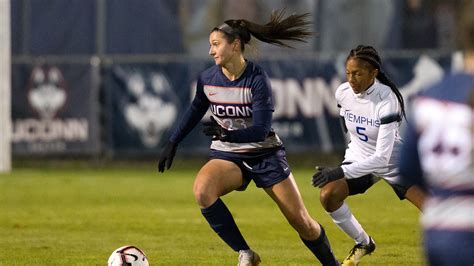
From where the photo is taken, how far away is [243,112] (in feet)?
28.5

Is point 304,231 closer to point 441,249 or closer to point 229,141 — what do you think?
point 229,141

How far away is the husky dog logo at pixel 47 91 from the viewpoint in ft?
72.2

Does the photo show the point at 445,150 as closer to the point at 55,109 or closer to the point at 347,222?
the point at 347,222

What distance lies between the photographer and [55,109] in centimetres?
2208

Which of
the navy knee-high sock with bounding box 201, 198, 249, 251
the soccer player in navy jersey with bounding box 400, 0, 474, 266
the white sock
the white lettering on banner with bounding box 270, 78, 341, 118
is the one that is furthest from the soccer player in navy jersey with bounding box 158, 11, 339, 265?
the white lettering on banner with bounding box 270, 78, 341, 118

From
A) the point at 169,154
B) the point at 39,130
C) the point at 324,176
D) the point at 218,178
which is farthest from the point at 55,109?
the point at 324,176

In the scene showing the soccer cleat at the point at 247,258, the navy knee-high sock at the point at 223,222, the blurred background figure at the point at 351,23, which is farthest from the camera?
the blurred background figure at the point at 351,23

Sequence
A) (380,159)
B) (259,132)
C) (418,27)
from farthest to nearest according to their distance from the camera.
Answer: (418,27) < (380,159) < (259,132)

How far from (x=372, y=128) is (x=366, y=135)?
0.30 ft

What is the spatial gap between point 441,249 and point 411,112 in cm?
Answer: 52

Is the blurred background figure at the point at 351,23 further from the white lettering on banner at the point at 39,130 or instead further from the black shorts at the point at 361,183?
the black shorts at the point at 361,183

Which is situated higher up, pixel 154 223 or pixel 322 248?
pixel 322 248

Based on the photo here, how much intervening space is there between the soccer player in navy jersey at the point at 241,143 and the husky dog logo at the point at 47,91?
1347 cm

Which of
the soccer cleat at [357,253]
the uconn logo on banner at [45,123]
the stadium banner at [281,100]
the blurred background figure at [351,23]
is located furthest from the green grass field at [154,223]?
the blurred background figure at [351,23]
